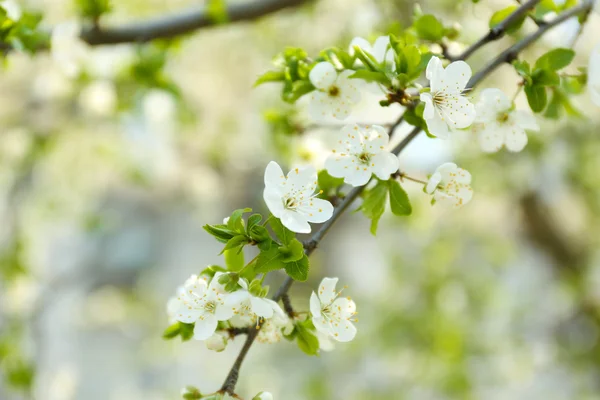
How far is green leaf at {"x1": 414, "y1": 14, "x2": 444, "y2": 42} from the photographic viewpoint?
0.78 meters

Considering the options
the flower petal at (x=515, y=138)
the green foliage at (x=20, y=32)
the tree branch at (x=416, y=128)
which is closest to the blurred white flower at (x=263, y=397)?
the tree branch at (x=416, y=128)

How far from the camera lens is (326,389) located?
118 inches

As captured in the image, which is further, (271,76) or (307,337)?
(271,76)

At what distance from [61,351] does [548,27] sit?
A: 9.94 ft

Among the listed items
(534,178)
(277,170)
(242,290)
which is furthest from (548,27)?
(534,178)

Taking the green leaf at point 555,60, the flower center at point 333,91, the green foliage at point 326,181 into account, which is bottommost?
the green foliage at point 326,181

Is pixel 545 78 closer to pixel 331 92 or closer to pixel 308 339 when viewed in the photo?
pixel 331 92

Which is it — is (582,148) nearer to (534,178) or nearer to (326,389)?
(534,178)

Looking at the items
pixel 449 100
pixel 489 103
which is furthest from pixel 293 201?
pixel 489 103

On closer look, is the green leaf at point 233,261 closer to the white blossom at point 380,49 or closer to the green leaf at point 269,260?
the green leaf at point 269,260

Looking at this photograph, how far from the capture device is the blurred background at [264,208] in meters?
1.91

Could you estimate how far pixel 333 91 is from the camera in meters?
0.73

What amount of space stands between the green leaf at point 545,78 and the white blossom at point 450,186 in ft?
0.55

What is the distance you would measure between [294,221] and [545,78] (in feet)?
1.31
